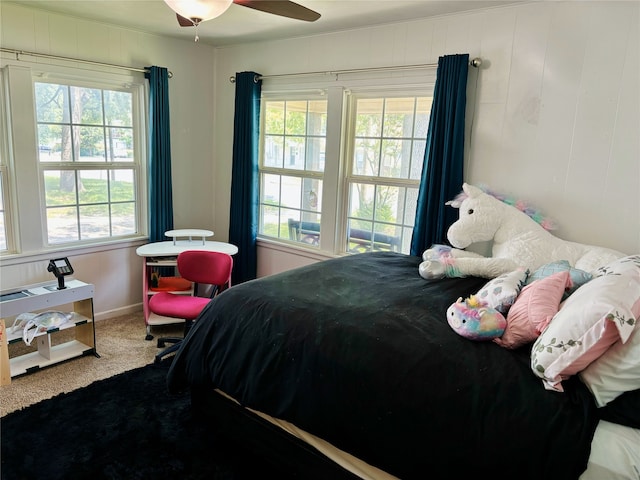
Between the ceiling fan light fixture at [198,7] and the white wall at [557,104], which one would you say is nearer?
the ceiling fan light fixture at [198,7]

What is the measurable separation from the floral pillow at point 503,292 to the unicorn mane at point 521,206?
0.76m

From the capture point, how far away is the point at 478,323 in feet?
5.49

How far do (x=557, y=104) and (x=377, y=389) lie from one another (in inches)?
80.3

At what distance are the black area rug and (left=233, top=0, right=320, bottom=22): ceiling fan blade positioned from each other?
2.10 meters

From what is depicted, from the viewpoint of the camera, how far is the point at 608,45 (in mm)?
2426

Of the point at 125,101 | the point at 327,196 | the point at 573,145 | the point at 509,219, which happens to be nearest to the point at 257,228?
the point at 327,196

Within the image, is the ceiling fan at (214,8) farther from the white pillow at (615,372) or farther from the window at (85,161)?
the window at (85,161)

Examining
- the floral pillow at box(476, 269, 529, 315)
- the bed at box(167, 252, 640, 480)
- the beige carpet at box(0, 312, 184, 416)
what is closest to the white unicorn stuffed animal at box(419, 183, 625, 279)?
the bed at box(167, 252, 640, 480)

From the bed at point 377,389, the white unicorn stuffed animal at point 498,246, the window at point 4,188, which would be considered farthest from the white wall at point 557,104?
the window at point 4,188

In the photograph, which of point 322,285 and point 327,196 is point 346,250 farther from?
point 322,285

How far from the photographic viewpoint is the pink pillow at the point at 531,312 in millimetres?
1638

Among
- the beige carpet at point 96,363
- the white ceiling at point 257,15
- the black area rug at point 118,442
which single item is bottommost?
the beige carpet at point 96,363

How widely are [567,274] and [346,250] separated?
203 cm

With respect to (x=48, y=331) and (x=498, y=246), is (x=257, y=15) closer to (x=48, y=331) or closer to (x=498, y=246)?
(x=498, y=246)
